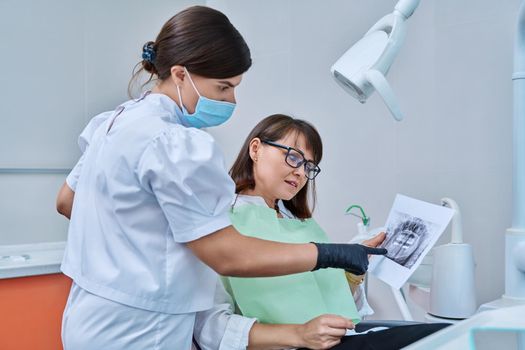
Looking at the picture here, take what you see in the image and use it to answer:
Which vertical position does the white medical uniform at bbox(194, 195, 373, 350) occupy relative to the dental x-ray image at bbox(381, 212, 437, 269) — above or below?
below

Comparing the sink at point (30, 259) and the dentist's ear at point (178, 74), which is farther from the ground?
the dentist's ear at point (178, 74)

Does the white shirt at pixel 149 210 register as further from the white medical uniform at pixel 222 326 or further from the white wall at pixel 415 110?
the white wall at pixel 415 110

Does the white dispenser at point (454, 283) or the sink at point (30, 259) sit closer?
the white dispenser at point (454, 283)

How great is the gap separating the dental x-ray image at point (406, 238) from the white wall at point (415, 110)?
0.65 m

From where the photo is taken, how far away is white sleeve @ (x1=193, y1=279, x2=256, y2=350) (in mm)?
1159

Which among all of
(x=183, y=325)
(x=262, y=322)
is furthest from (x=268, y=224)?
(x=183, y=325)

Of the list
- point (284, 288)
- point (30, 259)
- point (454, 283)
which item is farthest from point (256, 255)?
point (30, 259)

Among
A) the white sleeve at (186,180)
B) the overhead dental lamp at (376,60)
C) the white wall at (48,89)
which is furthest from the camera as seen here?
the white wall at (48,89)

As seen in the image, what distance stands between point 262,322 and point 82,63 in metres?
1.60

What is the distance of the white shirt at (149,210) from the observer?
982 mm

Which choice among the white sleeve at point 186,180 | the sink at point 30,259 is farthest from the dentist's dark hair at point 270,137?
the sink at point 30,259

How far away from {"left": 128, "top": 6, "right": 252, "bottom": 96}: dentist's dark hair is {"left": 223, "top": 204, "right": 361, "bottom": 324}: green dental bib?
14.8 inches

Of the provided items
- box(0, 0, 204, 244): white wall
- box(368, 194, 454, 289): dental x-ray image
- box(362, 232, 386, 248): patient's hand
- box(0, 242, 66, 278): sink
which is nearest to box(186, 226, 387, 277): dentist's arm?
box(368, 194, 454, 289): dental x-ray image

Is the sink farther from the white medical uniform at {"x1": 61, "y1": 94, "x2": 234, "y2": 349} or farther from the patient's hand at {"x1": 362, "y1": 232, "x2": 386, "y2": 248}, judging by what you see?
the patient's hand at {"x1": 362, "y1": 232, "x2": 386, "y2": 248}
